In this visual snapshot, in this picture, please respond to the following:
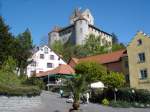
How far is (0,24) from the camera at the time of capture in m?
56.5

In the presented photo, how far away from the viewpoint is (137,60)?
58969 mm

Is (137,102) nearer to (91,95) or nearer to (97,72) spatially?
(91,95)

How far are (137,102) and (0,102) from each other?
18337mm

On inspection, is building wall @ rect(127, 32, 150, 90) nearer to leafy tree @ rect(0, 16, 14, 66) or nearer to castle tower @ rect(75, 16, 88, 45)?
leafy tree @ rect(0, 16, 14, 66)

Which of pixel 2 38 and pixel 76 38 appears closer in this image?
pixel 2 38

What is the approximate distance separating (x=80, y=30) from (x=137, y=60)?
73.2 m

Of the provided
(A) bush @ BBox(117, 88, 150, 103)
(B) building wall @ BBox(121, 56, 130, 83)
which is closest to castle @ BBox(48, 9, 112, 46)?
(B) building wall @ BBox(121, 56, 130, 83)

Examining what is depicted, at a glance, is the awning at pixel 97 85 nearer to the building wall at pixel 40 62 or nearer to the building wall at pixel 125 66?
the building wall at pixel 125 66

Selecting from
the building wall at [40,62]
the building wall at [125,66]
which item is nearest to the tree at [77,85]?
the building wall at [125,66]

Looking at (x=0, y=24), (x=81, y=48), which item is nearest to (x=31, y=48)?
(x=0, y=24)

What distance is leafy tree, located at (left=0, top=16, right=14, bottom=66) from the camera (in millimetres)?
52812

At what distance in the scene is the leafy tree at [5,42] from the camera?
52812 millimetres

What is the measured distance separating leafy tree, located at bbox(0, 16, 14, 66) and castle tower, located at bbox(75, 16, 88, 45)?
7429 cm

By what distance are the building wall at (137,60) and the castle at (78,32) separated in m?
62.0
